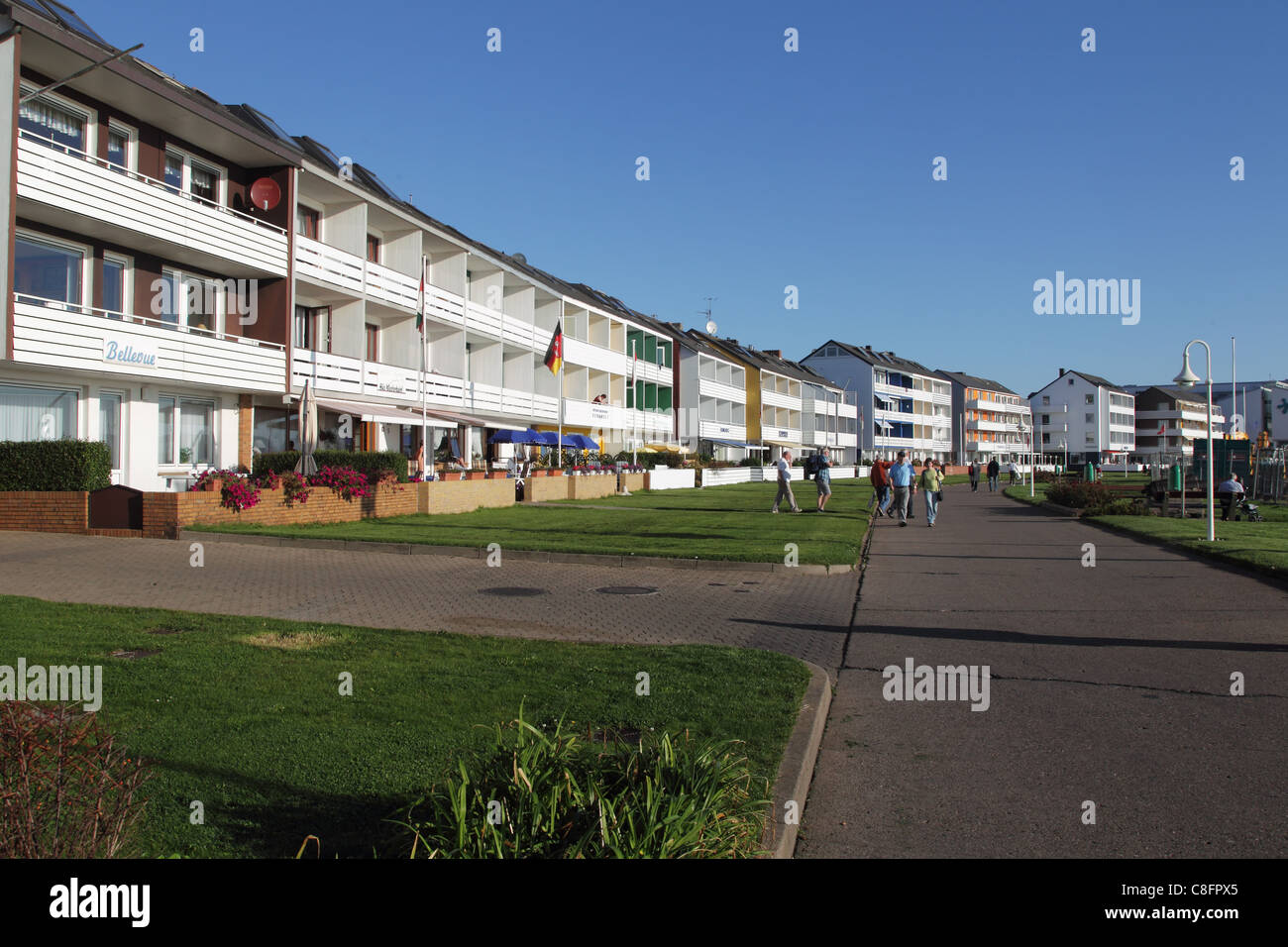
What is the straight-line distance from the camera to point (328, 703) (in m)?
6.04

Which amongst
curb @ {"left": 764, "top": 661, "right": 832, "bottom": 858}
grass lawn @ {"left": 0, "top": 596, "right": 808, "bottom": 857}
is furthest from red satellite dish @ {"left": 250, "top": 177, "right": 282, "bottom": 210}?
curb @ {"left": 764, "top": 661, "right": 832, "bottom": 858}

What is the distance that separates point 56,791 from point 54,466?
638 inches

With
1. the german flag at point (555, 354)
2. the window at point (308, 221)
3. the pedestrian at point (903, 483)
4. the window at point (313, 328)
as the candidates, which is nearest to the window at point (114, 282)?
the window at point (313, 328)

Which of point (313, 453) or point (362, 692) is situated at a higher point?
point (313, 453)

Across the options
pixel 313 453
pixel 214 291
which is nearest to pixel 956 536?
pixel 313 453

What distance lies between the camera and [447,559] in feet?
51.0

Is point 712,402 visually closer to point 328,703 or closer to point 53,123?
point 53,123

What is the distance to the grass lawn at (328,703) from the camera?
4.25m

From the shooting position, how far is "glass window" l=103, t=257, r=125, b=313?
2198 cm

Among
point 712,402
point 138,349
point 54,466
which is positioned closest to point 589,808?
point 54,466

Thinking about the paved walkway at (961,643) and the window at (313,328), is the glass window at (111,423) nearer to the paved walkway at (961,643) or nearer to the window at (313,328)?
the paved walkway at (961,643)

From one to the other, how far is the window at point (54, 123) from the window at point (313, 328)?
27.7 feet
